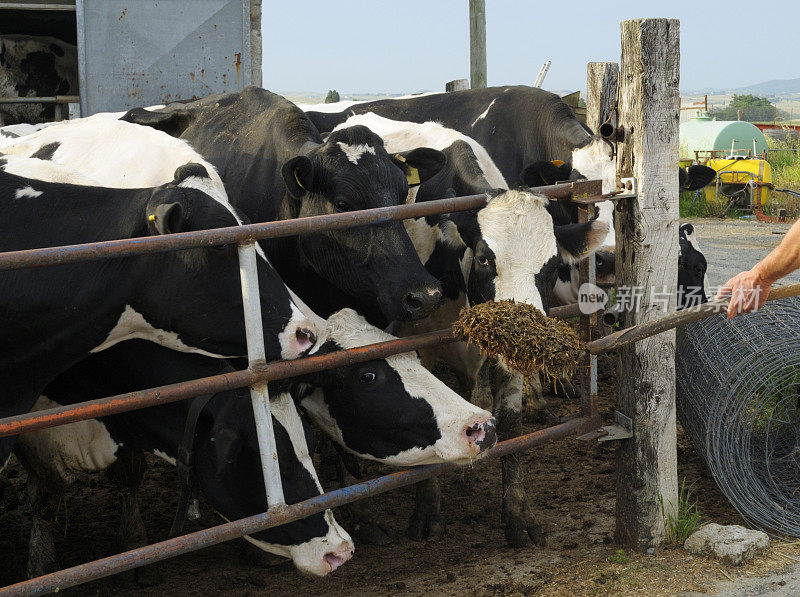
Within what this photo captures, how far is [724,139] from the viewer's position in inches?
1203

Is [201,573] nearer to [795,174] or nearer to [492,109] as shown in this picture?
[492,109]

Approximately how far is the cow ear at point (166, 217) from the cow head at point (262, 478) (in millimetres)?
808

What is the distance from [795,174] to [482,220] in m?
20.0

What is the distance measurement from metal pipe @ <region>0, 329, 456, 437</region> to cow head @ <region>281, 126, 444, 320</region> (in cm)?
38

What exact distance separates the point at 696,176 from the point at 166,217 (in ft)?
13.9

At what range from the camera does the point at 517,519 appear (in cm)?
424

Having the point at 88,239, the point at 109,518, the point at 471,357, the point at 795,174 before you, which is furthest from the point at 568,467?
the point at 795,174

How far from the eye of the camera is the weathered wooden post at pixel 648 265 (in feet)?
12.0

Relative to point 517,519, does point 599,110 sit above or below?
above

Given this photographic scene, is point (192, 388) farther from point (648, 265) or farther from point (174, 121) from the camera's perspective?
point (174, 121)

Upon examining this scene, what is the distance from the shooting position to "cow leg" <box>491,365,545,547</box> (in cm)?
423

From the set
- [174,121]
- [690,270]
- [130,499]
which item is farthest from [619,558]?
[174,121]

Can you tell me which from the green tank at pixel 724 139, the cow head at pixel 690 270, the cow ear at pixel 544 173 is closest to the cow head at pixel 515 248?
the cow ear at pixel 544 173

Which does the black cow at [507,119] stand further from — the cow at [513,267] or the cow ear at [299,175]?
the cow ear at [299,175]
